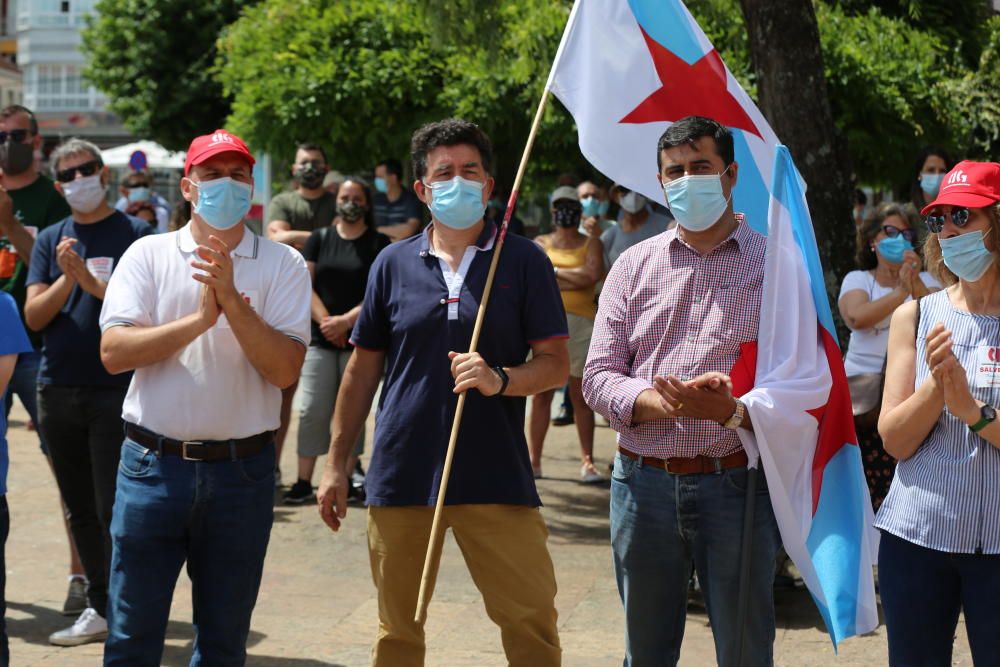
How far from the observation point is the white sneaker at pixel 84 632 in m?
5.88

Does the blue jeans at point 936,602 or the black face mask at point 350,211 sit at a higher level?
the black face mask at point 350,211

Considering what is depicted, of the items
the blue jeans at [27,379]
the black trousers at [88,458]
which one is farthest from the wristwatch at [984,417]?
the blue jeans at [27,379]

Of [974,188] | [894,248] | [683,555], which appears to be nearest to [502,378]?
[683,555]

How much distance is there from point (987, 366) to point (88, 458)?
396cm

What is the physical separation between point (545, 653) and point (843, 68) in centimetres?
1015

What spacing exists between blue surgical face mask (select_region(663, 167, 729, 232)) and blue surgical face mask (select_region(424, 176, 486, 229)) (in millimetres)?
754

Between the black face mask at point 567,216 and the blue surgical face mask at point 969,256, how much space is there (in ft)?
18.9

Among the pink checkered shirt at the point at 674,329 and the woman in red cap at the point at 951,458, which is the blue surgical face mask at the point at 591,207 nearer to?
the pink checkered shirt at the point at 674,329

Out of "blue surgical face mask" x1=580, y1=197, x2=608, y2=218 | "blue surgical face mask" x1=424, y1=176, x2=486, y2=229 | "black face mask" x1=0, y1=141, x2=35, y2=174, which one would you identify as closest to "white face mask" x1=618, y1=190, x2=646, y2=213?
"blue surgical face mask" x1=580, y1=197, x2=608, y2=218

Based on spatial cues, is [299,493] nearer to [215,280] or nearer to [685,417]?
[215,280]

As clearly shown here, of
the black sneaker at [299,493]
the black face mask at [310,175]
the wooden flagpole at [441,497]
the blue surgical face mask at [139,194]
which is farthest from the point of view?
the blue surgical face mask at [139,194]

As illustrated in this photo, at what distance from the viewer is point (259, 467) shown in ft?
14.4

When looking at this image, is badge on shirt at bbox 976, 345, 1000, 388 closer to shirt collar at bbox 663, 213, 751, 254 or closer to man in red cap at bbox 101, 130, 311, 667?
shirt collar at bbox 663, 213, 751, 254

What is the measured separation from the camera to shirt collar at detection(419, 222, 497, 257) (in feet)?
→ 14.8
